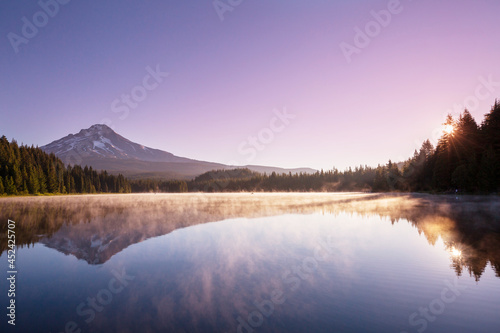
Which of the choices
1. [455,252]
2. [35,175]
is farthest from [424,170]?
[35,175]

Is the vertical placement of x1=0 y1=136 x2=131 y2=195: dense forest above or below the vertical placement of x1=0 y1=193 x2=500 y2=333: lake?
above

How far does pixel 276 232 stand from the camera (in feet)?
62.3

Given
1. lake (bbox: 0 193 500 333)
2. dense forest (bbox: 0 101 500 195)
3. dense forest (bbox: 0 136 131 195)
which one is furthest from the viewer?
dense forest (bbox: 0 136 131 195)

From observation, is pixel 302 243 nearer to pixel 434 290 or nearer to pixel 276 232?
pixel 276 232

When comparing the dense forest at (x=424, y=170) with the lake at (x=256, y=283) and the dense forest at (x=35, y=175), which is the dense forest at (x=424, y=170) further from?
the lake at (x=256, y=283)

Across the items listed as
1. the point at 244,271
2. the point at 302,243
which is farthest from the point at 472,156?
the point at 244,271

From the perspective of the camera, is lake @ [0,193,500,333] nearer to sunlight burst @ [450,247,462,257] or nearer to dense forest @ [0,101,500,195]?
sunlight burst @ [450,247,462,257]

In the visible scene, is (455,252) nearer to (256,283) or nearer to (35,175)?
(256,283)

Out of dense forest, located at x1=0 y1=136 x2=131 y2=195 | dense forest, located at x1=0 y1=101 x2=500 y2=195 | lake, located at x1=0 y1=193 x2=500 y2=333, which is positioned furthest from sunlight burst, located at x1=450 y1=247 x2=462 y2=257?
dense forest, located at x1=0 y1=136 x2=131 y2=195

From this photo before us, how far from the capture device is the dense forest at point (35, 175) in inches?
3428

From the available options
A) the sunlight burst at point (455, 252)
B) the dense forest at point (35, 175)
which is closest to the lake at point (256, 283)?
the sunlight burst at point (455, 252)

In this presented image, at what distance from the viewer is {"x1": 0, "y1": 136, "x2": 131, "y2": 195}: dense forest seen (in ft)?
286

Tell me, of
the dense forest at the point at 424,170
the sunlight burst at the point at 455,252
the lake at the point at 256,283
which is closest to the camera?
the lake at the point at 256,283

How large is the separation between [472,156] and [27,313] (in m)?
79.3
